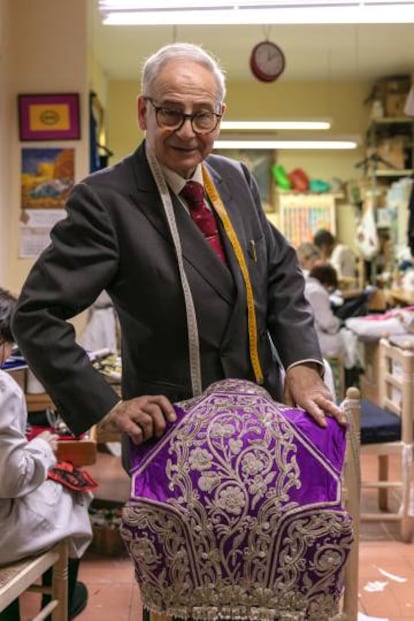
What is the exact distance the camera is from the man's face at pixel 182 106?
135 centimetres

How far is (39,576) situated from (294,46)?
6742mm

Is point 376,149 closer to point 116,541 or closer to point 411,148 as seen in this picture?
point 411,148

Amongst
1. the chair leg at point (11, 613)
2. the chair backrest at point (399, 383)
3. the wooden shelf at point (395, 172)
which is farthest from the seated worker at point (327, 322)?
the chair leg at point (11, 613)

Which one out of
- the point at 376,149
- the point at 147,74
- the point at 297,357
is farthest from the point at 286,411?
the point at 376,149

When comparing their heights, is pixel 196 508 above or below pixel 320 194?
below

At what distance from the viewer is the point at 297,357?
147cm

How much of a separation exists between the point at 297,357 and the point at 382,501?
2.70 m

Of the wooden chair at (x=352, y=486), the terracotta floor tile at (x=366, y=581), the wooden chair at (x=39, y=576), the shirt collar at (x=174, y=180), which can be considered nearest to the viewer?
the shirt collar at (x=174, y=180)

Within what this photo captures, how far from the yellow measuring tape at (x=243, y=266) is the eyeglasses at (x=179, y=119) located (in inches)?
5.8

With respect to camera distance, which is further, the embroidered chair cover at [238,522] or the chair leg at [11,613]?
the chair leg at [11,613]

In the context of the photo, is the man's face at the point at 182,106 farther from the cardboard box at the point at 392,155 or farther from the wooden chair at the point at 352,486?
the cardboard box at the point at 392,155

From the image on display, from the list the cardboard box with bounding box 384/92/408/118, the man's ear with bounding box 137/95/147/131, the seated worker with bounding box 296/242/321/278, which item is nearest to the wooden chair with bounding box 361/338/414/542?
the man's ear with bounding box 137/95/147/131

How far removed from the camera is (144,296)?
1.42m

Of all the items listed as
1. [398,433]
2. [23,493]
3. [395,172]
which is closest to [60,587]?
[23,493]
